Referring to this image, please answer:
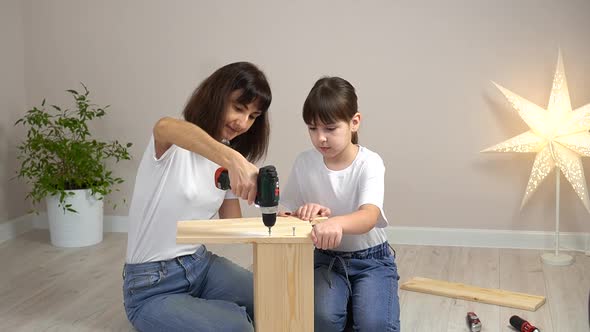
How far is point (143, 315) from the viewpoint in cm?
256

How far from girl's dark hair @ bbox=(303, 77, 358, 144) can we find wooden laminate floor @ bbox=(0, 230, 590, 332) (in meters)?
0.86

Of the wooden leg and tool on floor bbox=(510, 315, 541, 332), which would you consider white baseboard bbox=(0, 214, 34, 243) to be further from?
tool on floor bbox=(510, 315, 541, 332)

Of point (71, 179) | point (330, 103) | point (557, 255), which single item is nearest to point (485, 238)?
point (557, 255)

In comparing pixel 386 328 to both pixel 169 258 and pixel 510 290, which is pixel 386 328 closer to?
pixel 169 258

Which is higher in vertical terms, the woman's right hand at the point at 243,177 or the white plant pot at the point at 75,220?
the woman's right hand at the point at 243,177

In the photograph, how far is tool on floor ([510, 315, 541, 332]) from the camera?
2.78 meters

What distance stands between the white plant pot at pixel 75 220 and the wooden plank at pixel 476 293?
1.82m

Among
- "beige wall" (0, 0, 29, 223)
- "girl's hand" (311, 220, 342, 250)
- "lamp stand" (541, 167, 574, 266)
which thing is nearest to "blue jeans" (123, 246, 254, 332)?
"girl's hand" (311, 220, 342, 250)

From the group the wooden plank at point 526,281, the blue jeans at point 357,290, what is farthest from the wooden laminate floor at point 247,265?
the blue jeans at point 357,290

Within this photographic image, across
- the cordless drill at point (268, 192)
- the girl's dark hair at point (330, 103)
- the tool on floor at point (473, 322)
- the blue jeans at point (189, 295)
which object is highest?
the girl's dark hair at point (330, 103)

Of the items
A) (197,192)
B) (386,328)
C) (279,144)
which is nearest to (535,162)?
(279,144)

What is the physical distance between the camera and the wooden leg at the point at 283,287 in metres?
2.19

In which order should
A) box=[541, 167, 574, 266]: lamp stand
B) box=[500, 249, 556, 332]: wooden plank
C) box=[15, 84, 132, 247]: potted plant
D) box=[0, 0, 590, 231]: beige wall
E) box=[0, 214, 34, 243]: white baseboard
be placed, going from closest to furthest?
box=[500, 249, 556, 332]: wooden plank < box=[541, 167, 574, 266]: lamp stand < box=[0, 0, 590, 231]: beige wall < box=[15, 84, 132, 247]: potted plant < box=[0, 214, 34, 243]: white baseboard

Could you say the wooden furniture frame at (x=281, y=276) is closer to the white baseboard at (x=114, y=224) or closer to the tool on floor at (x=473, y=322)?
the tool on floor at (x=473, y=322)
